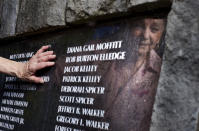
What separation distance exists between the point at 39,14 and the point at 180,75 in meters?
1.48

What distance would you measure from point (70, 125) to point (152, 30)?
78cm

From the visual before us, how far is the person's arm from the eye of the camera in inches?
98.1

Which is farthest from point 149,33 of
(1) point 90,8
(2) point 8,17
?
(2) point 8,17

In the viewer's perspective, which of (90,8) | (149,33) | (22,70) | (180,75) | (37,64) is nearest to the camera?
(180,75)

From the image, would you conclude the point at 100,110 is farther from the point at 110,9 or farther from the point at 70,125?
the point at 110,9

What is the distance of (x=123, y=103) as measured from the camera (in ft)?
6.03

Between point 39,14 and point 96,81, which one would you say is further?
point 39,14

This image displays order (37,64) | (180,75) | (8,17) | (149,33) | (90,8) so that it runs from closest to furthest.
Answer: (180,75)
(149,33)
(90,8)
(37,64)
(8,17)

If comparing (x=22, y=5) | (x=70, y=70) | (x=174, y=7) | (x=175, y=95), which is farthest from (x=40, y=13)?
(x=175, y=95)

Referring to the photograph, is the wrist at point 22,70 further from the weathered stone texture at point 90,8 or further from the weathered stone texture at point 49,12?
the weathered stone texture at point 90,8

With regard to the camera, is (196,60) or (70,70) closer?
(196,60)

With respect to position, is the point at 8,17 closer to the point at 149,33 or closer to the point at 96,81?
the point at 96,81

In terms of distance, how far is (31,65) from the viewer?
8.36 ft

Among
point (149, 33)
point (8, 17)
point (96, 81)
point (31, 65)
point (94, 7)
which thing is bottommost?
point (96, 81)
